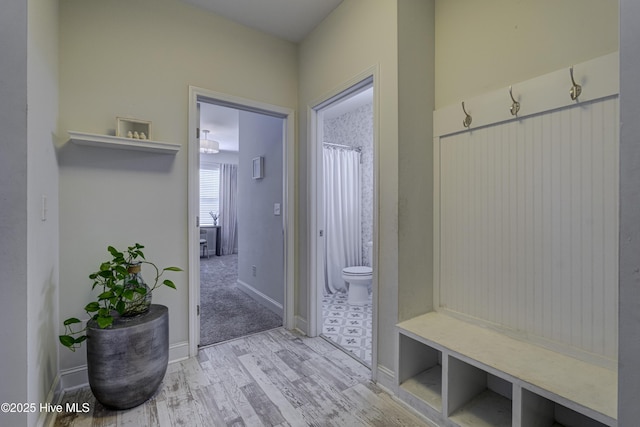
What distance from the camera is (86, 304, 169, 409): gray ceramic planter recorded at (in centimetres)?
152

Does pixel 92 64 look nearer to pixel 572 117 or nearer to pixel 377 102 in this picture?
pixel 377 102

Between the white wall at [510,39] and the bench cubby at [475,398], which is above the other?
the white wall at [510,39]

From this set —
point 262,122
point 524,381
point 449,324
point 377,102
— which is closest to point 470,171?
point 377,102

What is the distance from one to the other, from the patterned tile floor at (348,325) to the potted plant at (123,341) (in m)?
1.38

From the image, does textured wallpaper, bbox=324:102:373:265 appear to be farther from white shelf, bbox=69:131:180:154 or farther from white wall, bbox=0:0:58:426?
white wall, bbox=0:0:58:426

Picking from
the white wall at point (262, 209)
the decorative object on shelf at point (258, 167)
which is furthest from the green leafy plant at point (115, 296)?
the decorative object on shelf at point (258, 167)

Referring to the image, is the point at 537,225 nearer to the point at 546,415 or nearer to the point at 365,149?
the point at 546,415

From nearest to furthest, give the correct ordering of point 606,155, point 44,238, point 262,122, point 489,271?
point 606,155 → point 44,238 → point 489,271 → point 262,122

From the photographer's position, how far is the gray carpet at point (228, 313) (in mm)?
2621

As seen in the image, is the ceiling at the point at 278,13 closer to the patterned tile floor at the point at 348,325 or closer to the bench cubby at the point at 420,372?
the bench cubby at the point at 420,372

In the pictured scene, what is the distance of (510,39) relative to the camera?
1.56 metres

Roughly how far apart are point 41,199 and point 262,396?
62.6 inches
